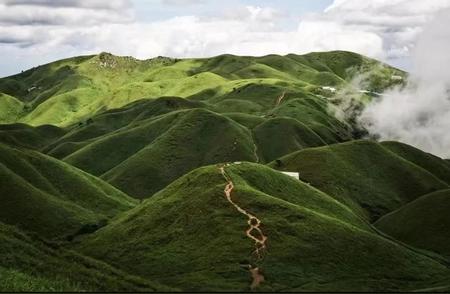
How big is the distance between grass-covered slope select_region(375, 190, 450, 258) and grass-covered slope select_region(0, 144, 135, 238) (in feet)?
223

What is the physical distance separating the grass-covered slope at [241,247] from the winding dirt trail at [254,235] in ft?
2.02

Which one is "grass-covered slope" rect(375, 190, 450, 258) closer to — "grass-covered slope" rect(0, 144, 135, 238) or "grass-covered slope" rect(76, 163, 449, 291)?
"grass-covered slope" rect(76, 163, 449, 291)

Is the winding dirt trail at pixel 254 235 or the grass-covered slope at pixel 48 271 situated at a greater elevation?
the grass-covered slope at pixel 48 271

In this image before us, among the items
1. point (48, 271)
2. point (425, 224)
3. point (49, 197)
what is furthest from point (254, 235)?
point (425, 224)

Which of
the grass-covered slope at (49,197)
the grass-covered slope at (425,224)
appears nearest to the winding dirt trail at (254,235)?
the grass-covered slope at (49,197)

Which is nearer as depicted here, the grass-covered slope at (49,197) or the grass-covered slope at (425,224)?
the grass-covered slope at (49,197)

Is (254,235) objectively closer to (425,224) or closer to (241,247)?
(241,247)

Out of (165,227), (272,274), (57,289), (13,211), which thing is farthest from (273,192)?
(57,289)

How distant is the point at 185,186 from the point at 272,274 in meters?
39.0

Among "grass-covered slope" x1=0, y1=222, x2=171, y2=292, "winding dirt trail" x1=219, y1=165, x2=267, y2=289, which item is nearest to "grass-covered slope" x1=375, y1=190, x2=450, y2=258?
"winding dirt trail" x1=219, y1=165, x2=267, y2=289

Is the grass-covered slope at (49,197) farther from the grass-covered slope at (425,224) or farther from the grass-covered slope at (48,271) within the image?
the grass-covered slope at (425,224)

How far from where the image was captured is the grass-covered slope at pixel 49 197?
128m

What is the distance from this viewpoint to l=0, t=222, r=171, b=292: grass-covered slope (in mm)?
62344

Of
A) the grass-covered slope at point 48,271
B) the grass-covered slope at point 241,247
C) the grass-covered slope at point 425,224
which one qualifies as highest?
the grass-covered slope at point 48,271
